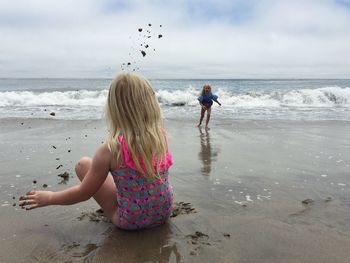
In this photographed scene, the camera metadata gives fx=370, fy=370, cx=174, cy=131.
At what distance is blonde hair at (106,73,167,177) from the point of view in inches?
117

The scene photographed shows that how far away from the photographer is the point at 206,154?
7.11m

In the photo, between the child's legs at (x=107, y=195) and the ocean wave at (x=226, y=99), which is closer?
the child's legs at (x=107, y=195)

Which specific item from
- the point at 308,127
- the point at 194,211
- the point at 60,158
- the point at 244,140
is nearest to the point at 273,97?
the point at 308,127

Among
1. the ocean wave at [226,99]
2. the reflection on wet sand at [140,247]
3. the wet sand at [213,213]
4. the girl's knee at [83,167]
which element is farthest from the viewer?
the ocean wave at [226,99]

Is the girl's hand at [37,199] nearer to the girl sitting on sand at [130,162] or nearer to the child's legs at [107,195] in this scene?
the girl sitting on sand at [130,162]

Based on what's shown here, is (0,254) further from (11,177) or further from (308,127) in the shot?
(308,127)

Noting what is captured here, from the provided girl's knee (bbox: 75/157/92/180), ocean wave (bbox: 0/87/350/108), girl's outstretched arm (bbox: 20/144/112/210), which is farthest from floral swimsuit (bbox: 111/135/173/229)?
ocean wave (bbox: 0/87/350/108)

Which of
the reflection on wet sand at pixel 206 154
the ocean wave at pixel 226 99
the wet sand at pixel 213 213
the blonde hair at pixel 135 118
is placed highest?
the blonde hair at pixel 135 118

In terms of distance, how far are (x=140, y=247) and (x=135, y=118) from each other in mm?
1087

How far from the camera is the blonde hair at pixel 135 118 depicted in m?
2.97

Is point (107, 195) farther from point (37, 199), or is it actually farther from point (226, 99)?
point (226, 99)

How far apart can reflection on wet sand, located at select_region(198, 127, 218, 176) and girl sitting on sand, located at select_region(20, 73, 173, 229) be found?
2.40 metres

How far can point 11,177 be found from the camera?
17.4 feet

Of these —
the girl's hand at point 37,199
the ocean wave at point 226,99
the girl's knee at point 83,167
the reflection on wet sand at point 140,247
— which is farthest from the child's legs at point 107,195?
the ocean wave at point 226,99
